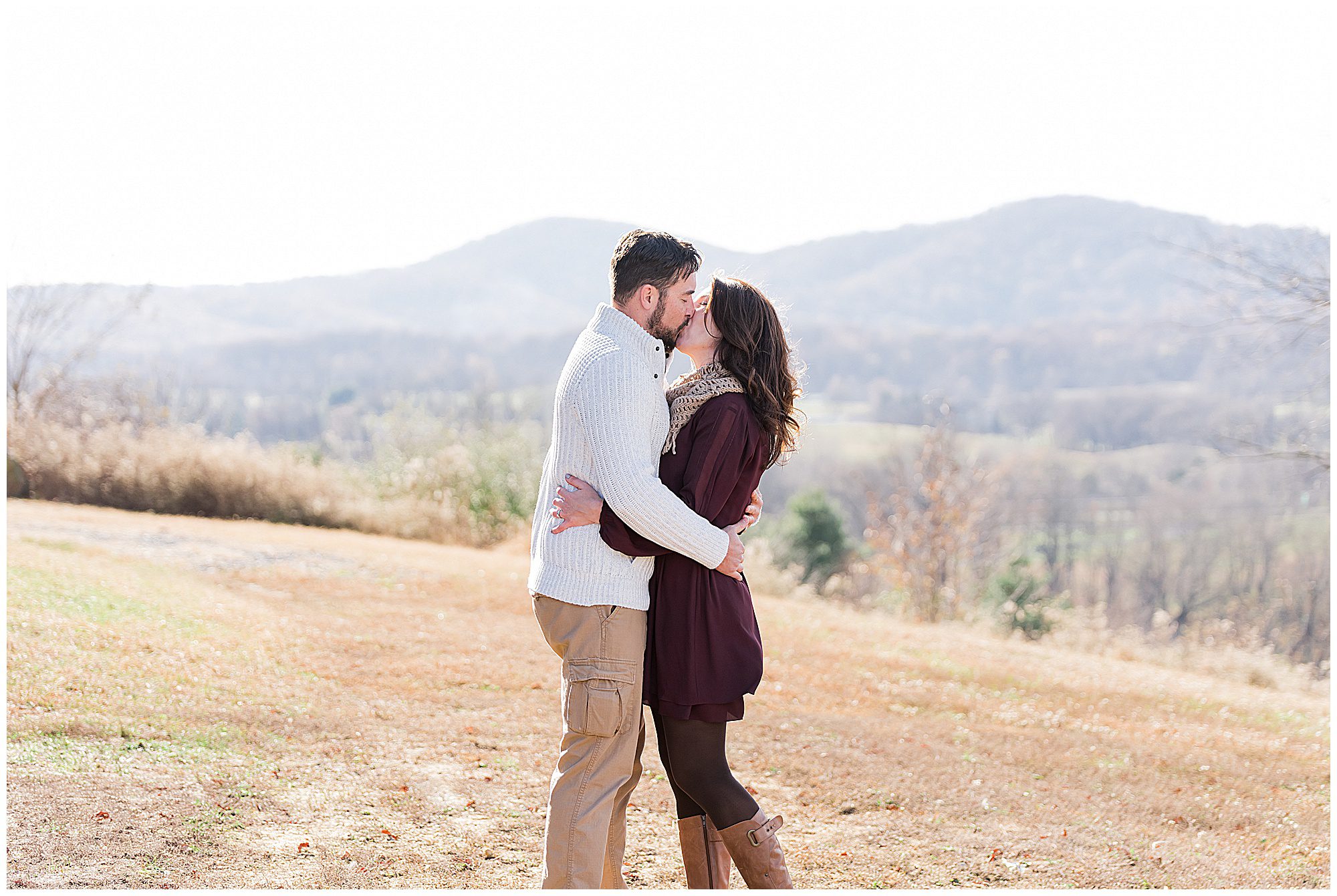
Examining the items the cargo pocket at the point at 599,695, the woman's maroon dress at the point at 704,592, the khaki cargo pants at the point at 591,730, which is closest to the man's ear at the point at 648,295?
the woman's maroon dress at the point at 704,592

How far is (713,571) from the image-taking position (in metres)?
2.73

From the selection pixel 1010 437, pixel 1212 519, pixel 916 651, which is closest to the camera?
pixel 916 651

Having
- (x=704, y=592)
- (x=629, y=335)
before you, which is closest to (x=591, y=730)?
(x=704, y=592)

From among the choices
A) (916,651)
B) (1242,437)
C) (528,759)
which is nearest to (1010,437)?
(1242,437)

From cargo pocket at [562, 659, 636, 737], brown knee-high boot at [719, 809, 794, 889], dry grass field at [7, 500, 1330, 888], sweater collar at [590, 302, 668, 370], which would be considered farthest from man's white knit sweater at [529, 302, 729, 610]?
dry grass field at [7, 500, 1330, 888]

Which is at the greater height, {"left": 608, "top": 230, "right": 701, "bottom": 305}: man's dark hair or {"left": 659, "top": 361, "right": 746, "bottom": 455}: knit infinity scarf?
{"left": 608, "top": 230, "right": 701, "bottom": 305}: man's dark hair

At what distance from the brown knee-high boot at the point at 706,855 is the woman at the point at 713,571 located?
0.05 meters

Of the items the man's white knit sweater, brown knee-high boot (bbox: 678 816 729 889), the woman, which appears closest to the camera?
the man's white knit sweater

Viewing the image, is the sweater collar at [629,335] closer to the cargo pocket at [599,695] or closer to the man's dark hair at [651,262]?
the man's dark hair at [651,262]

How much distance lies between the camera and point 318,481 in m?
15.8

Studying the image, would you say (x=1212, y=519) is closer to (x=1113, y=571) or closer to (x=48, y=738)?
(x=1113, y=571)

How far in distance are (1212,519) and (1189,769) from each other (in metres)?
55.8

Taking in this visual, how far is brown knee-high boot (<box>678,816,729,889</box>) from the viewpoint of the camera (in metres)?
2.80

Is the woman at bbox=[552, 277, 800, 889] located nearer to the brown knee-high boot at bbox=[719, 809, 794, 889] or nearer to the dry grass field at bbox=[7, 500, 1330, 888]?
the brown knee-high boot at bbox=[719, 809, 794, 889]
